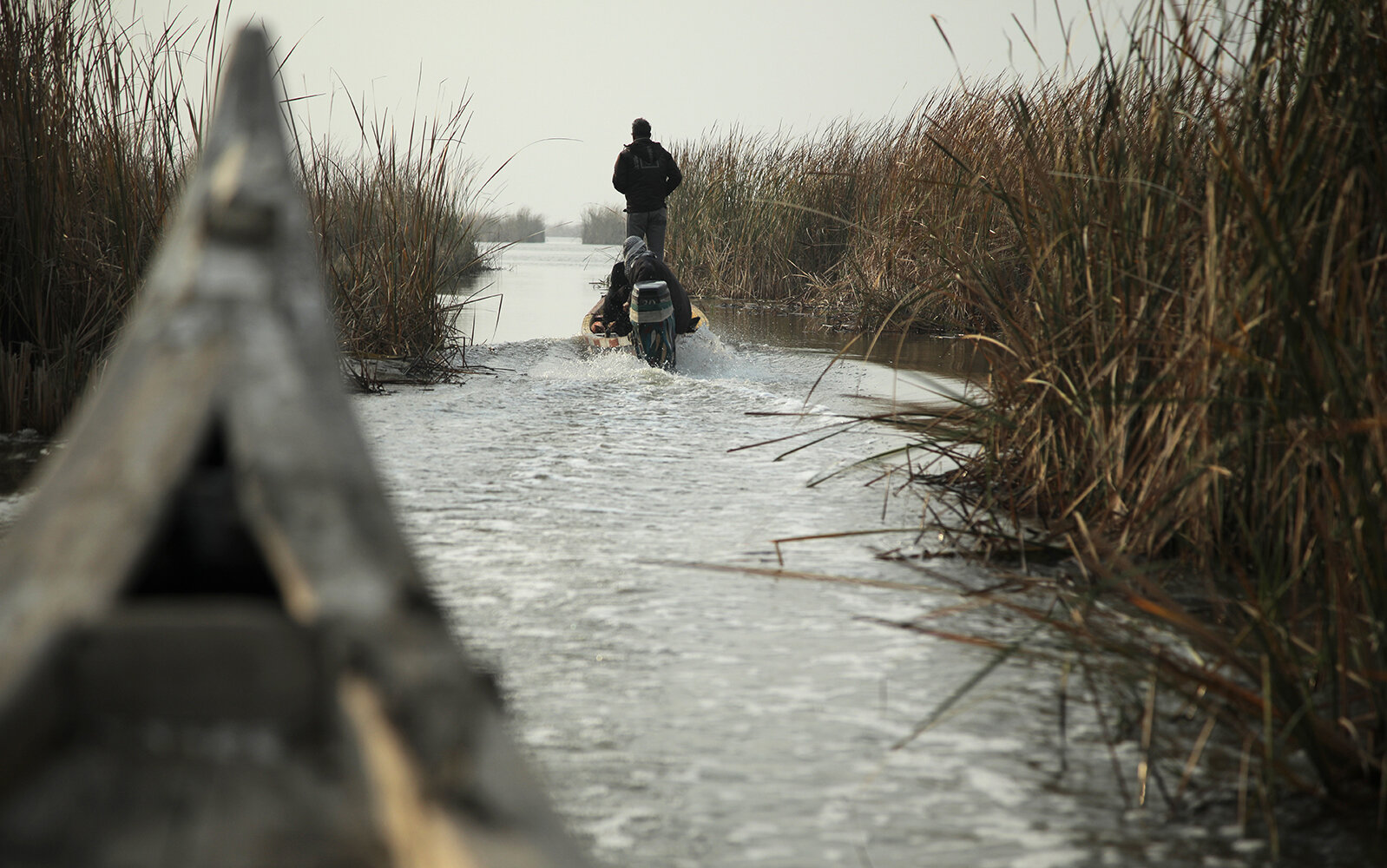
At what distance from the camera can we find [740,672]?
2.03 meters

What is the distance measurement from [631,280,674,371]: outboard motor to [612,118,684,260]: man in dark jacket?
251 cm

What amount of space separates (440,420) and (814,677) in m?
3.30

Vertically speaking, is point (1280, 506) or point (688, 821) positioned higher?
point (1280, 506)

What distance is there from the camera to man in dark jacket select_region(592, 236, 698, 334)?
24.2 ft

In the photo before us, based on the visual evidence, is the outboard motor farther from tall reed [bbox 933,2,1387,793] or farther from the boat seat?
the boat seat

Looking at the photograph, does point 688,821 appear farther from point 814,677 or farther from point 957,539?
point 957,539

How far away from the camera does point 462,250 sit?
18.5 m

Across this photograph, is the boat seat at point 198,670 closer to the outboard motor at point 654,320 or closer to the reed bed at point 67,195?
the reed bed at point 67,195

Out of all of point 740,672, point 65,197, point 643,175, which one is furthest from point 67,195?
point 643,175

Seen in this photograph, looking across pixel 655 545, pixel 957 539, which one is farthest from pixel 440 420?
pixel 957 539

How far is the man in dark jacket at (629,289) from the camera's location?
24.2 ft

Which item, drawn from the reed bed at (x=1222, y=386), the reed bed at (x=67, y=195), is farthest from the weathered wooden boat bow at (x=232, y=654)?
the reed bed at (x=67, y=195)

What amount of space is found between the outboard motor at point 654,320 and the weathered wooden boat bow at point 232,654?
20.8ft

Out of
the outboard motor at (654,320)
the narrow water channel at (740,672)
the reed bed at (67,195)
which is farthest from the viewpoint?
the outboard motor at (654,320)
